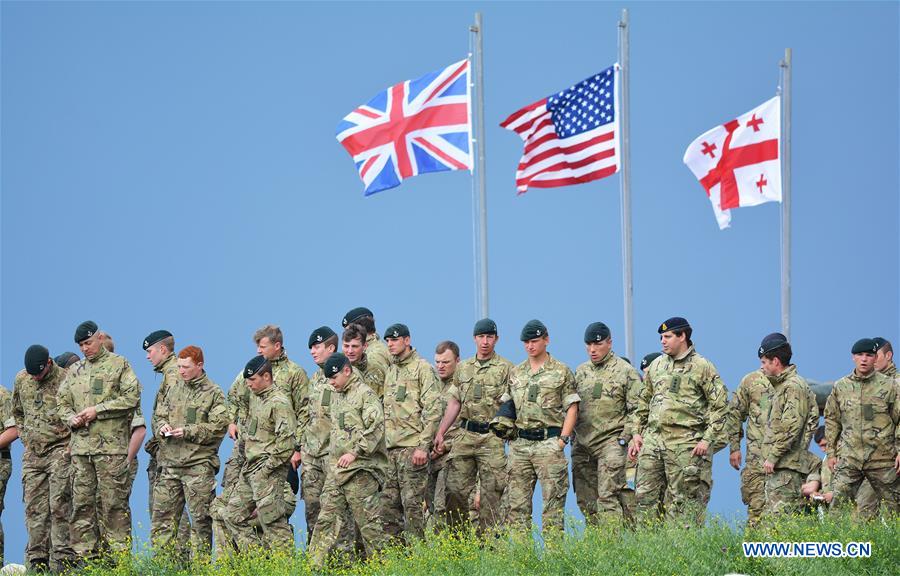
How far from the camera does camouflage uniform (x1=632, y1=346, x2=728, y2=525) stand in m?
13.0

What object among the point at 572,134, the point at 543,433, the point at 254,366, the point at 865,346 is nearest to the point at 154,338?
the point at 254,366

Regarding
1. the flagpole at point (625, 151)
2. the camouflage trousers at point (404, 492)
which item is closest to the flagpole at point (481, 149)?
the flagpole at point (625, 151)

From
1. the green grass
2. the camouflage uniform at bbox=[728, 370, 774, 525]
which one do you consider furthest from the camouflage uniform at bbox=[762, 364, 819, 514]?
the green grass

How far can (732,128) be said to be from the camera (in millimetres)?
18031

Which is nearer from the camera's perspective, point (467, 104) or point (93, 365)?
point (93, 365)

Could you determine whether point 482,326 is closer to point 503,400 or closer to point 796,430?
point 503,400

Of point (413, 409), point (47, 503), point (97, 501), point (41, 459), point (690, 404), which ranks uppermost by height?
point (690, 404)

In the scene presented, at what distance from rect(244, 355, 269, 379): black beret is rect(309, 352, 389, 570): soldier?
2.50 feet

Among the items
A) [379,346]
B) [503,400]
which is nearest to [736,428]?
[503,400]

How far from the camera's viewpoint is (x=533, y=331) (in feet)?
44.6

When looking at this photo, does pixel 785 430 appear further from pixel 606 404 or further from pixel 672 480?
pixel 606 404

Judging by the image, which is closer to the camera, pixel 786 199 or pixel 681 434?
pixel 681 434

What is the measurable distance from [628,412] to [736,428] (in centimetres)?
177

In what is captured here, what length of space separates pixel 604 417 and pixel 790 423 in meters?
1.87
